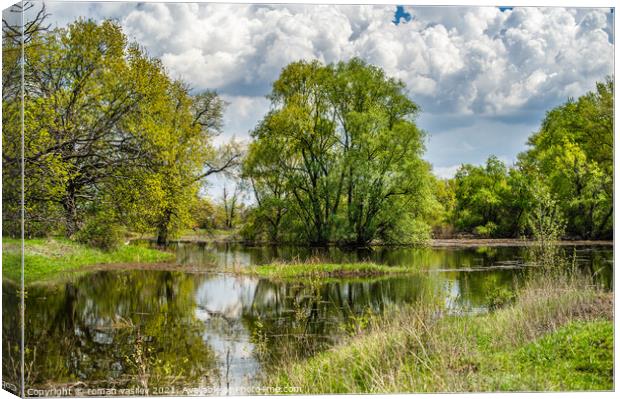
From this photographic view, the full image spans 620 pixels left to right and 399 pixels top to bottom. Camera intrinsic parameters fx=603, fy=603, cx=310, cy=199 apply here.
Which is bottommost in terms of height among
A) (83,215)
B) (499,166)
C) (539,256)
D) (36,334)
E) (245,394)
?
(245,394)

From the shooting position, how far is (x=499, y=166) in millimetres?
9242

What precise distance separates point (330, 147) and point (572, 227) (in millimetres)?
4687

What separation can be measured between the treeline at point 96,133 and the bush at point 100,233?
23 mm

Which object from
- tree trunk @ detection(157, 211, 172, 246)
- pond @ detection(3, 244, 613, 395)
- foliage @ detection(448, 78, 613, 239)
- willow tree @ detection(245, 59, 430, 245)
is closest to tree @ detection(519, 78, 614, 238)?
foliage @ detection(448, 78, 613, 239)

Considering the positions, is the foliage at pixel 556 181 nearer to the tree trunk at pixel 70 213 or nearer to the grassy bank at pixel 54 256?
the tree trunk at pixel 70 213

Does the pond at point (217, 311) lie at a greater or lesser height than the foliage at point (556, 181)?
lesser

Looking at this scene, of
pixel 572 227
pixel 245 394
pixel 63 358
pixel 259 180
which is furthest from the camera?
pixel 259 180

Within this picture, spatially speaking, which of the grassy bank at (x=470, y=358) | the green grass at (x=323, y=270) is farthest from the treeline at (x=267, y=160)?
the grassy bank at (x=470, y=358)

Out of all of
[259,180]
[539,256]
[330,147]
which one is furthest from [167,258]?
[539,256]

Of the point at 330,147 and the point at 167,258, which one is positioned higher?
the point at 330,147

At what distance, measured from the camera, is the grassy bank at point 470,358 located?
256 inches

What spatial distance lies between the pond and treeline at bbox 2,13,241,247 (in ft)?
3.79

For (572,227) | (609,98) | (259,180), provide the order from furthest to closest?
1. (259,180)
2. (572,227)
3. (609,98)

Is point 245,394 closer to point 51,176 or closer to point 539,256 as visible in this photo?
point 51,176
